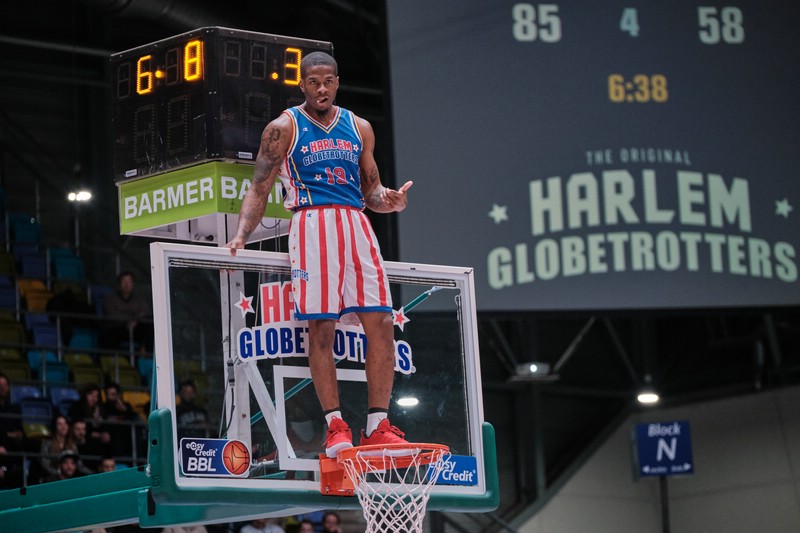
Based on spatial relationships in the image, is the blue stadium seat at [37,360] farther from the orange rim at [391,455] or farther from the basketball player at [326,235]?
the orange rim at [391,455]

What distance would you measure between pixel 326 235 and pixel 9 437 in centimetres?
795

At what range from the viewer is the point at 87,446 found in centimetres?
1434

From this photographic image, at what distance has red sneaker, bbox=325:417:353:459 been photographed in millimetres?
6859

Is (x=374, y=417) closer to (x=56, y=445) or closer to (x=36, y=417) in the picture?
(x=56, y=445)

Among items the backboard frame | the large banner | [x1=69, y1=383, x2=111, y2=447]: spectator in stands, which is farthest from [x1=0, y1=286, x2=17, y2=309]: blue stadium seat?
the backboard frame

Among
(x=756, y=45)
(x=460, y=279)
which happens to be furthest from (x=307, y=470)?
(x=756, y=45)

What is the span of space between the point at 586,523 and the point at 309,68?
46.8 feet

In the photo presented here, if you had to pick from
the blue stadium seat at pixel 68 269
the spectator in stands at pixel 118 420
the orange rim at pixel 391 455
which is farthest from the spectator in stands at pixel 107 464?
the orange rim at pixel 391 455

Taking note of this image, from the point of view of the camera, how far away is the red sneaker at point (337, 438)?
686 cm

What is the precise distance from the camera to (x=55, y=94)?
2064 cm

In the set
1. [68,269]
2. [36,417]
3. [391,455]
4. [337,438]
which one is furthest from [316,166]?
[68,269]

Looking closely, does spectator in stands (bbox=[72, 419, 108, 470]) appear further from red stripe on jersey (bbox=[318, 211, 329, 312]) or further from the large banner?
red stripe on jersey (bbox=[318, 211, 329, 312])

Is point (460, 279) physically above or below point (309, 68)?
below

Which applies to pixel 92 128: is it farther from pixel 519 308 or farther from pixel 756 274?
pixel 756 274
